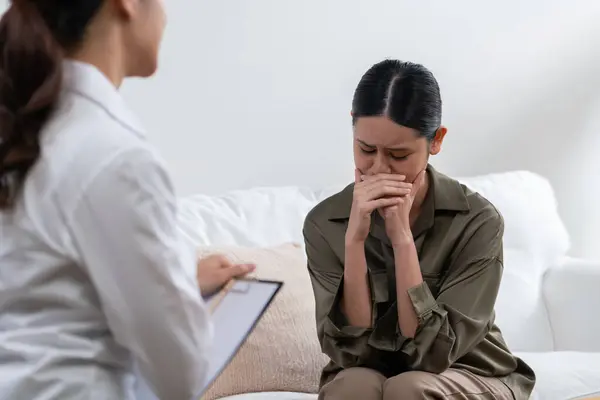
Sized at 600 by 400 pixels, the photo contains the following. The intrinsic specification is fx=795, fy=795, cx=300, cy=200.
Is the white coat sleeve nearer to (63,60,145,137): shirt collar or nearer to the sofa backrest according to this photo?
(63,60,145,137): shirt collar

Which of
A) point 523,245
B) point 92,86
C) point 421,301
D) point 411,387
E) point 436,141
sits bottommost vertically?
point 523,245

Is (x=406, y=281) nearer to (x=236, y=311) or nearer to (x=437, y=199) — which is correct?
(x=437, y=199)

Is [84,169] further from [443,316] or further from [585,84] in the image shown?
[585,84]

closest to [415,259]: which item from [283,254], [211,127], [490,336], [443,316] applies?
[443,316]

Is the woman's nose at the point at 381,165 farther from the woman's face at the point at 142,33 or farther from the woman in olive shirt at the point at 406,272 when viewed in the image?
the woman's face at the point at 142,33

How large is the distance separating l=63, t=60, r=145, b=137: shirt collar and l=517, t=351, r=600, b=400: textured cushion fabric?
1.14 meters

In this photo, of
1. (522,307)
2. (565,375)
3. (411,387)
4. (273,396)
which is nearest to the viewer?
(411,387)

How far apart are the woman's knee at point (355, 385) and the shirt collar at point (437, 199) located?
0.30m

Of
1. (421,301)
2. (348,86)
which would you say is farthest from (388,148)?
(348,86)

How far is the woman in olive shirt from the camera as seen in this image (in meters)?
1.32

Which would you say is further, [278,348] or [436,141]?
[278,348]

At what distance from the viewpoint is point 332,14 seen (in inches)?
93.6

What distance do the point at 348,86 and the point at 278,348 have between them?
0.98 meters

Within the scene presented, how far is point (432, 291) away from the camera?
1.42 metres
